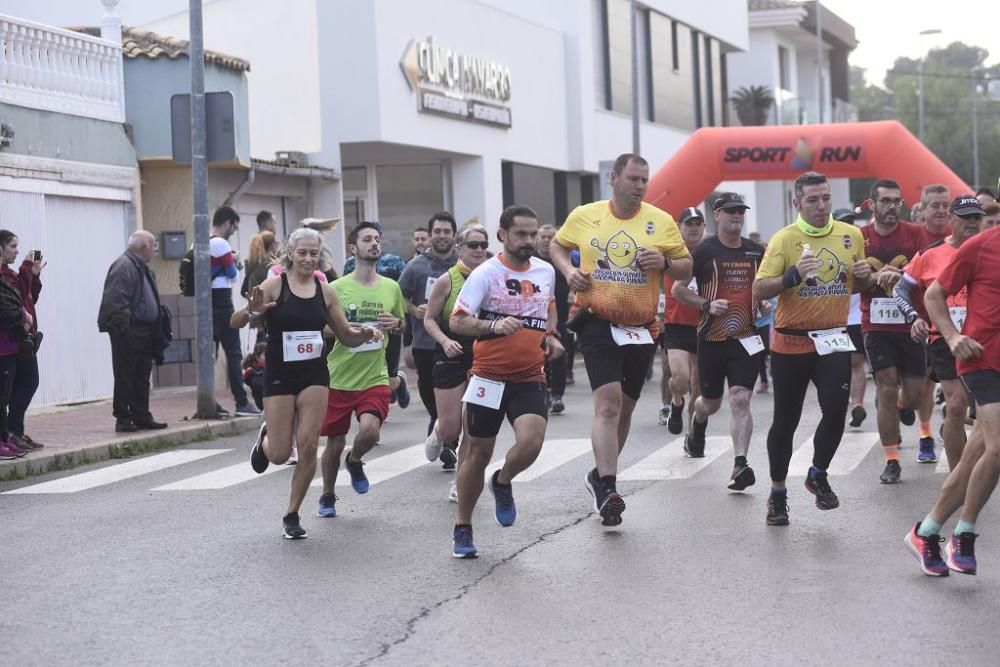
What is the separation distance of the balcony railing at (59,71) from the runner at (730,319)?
9866 millimetres

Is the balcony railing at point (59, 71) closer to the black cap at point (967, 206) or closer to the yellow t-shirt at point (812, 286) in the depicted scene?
the yellow t-shirt at point (812, 286)

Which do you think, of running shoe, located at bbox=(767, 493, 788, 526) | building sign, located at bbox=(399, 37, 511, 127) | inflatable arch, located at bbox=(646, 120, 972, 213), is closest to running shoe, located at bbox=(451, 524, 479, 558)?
running shoe, located at bbox=(767, 493, 788, 526)

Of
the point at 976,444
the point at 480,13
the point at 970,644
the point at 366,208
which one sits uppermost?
the point at 480,13

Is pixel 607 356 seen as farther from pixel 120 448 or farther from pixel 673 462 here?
pixel 120 448

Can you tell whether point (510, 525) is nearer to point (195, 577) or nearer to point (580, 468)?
point (195, 577)

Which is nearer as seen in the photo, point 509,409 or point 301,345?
point 509,409

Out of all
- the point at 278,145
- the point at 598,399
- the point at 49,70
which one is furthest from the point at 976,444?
the point at 278,145

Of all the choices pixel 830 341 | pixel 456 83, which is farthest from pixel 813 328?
pixel 456 83

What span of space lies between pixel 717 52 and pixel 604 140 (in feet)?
37.1

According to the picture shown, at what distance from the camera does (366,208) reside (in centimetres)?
3086

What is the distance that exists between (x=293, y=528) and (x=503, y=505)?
4.22 feet

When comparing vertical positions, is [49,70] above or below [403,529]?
above

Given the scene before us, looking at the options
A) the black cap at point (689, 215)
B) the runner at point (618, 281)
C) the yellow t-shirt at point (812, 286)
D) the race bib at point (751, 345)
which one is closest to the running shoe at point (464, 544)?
the runner at point (618, 281)

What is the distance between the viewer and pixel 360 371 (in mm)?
11117
